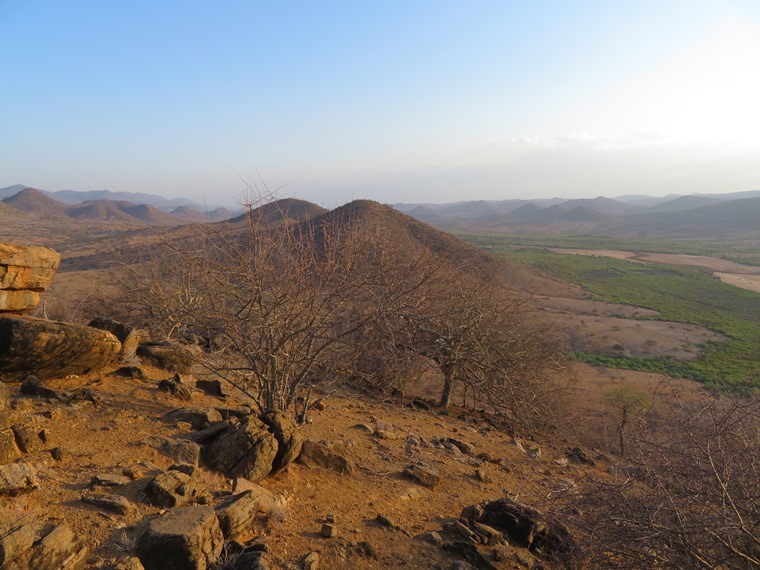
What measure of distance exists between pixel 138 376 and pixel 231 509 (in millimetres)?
4236

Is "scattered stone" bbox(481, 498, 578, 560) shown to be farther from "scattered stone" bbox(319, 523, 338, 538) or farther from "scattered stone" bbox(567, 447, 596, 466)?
"scattered stone" bbox(567, 447, 596, 466)

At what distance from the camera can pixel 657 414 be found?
50.8 ft

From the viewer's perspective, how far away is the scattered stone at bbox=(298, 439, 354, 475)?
5695 mm

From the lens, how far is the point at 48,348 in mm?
5824

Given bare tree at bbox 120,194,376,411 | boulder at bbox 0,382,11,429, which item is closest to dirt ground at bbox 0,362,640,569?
boulder at bbox 0,382,11,429

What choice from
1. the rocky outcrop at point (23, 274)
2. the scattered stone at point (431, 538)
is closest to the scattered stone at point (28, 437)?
the rocky outcrop at point (23, 274)

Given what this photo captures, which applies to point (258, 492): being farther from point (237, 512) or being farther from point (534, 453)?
point (534, 453)

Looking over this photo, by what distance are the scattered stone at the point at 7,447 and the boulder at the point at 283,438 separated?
234 cm

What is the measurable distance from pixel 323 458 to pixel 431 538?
5.75 ft

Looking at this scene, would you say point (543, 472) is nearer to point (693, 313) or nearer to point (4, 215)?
point (693, 313)

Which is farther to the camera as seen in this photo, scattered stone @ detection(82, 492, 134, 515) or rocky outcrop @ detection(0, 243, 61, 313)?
rocky outcrop @ detection(0, 243, 61, 313)

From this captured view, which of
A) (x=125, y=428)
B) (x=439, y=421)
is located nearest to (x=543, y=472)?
(x=439, y=421)

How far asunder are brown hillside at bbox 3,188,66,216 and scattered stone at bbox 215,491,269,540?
129m

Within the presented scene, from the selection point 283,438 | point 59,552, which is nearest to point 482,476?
point 283,438
